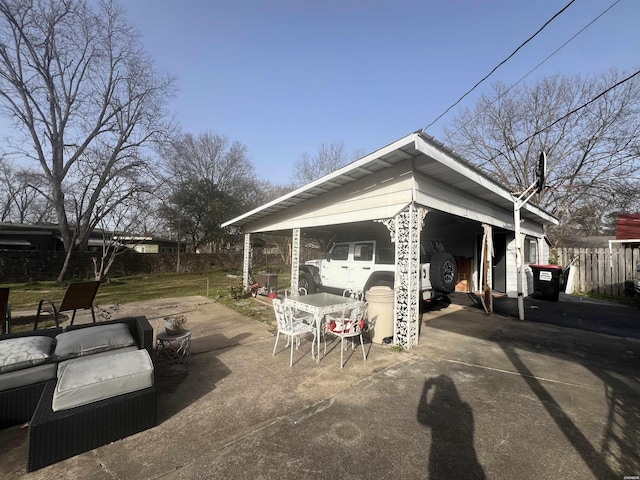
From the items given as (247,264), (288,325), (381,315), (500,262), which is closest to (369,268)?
(381,315)

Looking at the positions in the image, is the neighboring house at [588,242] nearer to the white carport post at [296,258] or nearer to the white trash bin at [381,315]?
the white carport post at [296,258]

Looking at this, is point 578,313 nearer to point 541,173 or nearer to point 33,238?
point 541,173

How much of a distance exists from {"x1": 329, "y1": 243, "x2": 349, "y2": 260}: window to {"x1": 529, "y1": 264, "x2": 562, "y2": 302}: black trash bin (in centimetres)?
729

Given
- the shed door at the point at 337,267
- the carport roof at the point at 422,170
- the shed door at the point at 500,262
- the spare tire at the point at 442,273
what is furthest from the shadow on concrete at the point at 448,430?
the shed door at the point at 500,262

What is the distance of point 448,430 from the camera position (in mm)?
2580

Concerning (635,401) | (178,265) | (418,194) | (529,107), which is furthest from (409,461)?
(529,107)

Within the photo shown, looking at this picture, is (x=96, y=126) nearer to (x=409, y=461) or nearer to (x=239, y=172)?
(x=239, y=172)

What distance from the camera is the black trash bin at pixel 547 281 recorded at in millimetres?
9477

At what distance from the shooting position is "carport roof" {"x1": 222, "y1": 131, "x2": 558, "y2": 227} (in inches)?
172

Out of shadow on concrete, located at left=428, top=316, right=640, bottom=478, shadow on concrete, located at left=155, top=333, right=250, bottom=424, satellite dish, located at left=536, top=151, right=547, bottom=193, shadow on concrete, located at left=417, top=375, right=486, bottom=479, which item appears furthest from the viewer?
satellite dish, located at left=536, top=151, right=547, bottom=193

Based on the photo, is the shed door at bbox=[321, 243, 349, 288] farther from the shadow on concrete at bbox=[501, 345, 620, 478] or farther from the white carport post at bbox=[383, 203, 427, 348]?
the shadow on concrete at bbox=[501, 345, 620, 478]

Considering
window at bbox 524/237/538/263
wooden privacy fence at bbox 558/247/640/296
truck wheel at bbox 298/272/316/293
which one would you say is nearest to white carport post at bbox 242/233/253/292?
truck wheel at bbox 298/272/316/293

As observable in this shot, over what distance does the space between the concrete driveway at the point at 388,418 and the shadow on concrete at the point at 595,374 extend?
0.6 inches

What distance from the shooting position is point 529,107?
61.4 ft
